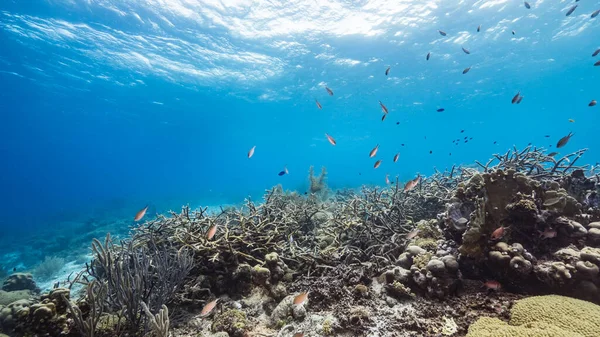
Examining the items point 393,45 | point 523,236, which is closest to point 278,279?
point 523,236

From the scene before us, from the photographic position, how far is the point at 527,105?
143ft

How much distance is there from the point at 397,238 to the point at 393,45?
19.0 metres

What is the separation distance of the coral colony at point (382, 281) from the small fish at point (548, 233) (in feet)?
0.08

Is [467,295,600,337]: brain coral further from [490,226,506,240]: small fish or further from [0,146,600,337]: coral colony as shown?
[490,226,506,240]: small fish

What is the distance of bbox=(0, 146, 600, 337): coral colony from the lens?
3.07m

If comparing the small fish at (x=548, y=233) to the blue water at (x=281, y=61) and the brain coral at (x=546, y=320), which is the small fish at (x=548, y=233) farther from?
the blue water at (x=281, y=61)

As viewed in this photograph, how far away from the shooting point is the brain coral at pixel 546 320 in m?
2.42

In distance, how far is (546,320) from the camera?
104 inches

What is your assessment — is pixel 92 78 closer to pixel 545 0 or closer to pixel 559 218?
pixel 559 218

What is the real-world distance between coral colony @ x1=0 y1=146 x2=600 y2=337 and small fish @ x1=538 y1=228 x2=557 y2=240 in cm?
2

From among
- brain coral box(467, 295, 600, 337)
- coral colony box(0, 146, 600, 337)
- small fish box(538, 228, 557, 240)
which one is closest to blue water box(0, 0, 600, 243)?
coral colony box(0, 146, 600, 337)

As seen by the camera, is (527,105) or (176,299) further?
(527,105)

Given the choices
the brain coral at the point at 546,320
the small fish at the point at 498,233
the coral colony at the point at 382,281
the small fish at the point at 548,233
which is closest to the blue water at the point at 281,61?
the coral colony at the point at 382,281

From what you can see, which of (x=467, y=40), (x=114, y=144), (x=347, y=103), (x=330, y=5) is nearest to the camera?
(x=330, y=5)
